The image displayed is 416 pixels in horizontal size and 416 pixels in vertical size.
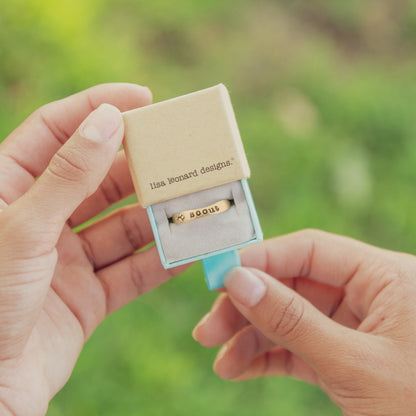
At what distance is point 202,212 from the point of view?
1107 mm

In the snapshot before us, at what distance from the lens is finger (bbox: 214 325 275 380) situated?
59.4 inches

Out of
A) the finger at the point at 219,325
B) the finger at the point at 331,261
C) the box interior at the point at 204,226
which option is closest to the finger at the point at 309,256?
the finger at the point at 331,261

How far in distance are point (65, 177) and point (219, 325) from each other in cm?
71

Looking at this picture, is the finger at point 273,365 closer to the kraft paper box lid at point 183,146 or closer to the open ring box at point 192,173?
the open ring box at point 192,173

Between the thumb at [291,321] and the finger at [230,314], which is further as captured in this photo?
the finger at [230,314]

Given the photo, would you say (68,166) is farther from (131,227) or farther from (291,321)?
(291,321)

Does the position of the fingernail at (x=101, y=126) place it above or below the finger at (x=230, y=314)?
above

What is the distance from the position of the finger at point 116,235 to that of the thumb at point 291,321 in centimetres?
39

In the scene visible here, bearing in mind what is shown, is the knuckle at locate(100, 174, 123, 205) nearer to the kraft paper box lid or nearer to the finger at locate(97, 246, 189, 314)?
the finger at locate(97, 246, 189, 314)

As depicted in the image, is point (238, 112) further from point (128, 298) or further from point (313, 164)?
point (128, 298)

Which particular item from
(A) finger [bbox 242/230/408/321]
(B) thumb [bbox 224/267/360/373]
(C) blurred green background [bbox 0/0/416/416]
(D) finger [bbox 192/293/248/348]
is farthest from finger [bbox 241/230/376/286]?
(C) blurred green background [bbox 0/0/416/416]

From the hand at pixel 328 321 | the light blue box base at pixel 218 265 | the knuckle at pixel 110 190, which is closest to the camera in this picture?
the hand at pixel 328 321

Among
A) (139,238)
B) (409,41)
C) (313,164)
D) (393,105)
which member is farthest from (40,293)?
(409,41)

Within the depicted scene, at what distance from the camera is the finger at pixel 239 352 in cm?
151
